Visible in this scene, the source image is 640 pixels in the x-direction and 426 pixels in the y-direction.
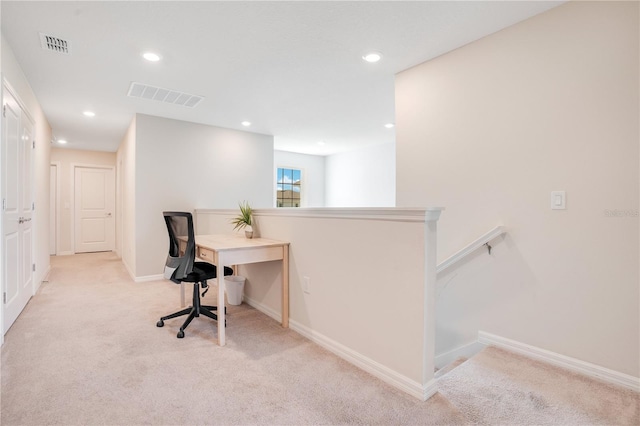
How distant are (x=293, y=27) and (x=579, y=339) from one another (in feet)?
9.32

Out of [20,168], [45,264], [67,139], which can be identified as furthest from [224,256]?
[67,139]

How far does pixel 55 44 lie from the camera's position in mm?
2521

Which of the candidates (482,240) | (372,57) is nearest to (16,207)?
(372,57)

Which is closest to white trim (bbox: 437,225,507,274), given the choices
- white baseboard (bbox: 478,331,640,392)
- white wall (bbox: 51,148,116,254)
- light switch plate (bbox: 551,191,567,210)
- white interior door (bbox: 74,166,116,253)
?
light switch plate (bbox: 551,191,567,210)

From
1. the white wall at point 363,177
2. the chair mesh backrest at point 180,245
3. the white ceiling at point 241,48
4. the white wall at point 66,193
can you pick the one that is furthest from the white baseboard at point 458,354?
the white wall at point 66,193

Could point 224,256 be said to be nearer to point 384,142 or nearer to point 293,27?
point 293,27

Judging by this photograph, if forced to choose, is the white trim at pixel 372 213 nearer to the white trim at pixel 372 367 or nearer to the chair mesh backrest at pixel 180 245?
the chair mesh backrest at pixel 180 245

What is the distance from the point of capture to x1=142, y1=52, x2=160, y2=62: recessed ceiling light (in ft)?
8.83

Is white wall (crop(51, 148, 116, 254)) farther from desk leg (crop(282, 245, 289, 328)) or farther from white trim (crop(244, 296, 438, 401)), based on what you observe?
white trim (crop(244, 296, 438, 401))

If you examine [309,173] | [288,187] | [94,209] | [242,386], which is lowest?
[242,386]

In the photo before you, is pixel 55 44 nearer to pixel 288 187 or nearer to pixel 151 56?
pixel 151 56

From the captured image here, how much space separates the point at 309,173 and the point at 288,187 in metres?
0.67

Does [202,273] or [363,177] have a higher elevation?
[363,177]

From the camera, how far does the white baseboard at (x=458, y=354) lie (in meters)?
2.42
